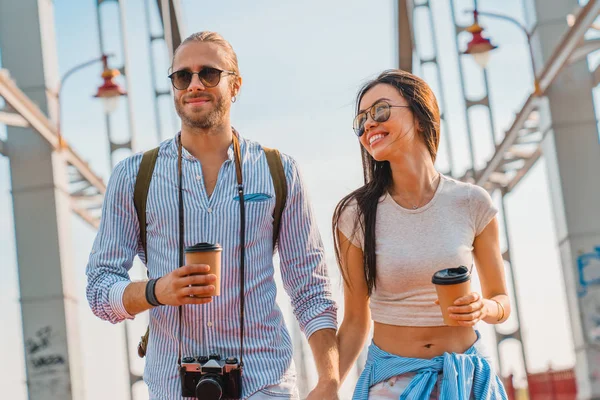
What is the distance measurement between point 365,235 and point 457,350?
430mm

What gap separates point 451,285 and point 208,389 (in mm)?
685

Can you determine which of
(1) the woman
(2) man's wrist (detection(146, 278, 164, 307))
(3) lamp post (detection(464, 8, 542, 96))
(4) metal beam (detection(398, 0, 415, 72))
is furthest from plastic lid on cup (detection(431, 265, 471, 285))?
(4) metal beam (detection(398, 0, 415, 72))

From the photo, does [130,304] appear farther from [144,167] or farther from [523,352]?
[523,352]

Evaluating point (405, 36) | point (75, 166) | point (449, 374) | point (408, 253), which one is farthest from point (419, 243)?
point (405, 36)

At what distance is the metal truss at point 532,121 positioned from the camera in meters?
9.38

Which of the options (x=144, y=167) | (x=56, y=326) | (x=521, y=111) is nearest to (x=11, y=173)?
(x=56, y=326)

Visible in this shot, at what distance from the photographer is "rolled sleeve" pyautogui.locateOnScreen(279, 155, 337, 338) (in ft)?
10.0

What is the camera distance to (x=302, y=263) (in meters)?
3.12

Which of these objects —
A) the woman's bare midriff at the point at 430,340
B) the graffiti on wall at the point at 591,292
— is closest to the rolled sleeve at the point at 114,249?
the woman's bare midriff at the point at 430,340

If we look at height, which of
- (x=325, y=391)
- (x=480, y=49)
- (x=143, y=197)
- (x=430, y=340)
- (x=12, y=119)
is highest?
(x=480, y=49)

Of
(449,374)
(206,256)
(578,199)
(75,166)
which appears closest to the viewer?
(206,256)

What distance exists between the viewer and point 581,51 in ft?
33.1

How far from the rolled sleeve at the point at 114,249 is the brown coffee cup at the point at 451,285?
2.65 feet

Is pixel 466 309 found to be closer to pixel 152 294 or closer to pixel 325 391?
pixel 325 391
